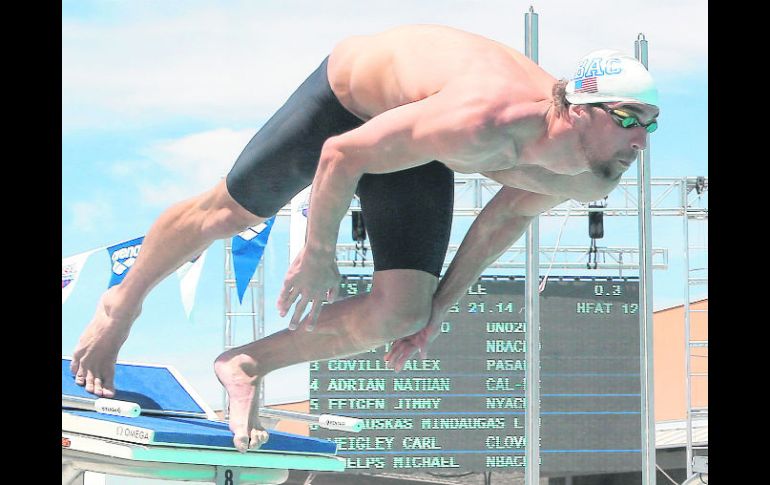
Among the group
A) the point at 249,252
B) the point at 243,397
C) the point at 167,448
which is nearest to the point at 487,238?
the point at 243,397

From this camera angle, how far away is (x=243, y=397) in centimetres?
422

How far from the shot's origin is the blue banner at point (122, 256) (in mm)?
7598

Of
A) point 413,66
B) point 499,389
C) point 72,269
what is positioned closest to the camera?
point 413,66

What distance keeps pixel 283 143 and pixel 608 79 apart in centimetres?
116

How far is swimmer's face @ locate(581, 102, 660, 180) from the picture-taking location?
3.43m

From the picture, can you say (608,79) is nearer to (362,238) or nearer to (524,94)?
(524,94)

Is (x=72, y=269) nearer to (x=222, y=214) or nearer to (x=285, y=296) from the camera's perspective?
(x=222, y=214)

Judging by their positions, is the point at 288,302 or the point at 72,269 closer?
the point at 288,302

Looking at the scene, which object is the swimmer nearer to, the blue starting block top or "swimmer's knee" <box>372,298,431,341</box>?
"swimmer's knee" <box>372,298,431,341</box>

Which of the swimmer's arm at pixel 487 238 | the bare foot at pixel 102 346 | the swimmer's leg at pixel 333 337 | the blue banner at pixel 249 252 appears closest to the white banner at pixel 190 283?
the blue banner at pixel 249 252

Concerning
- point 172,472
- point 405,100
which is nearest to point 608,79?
point 405,100

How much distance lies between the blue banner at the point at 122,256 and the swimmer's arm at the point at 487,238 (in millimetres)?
3821

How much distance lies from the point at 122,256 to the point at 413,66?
4446 mm

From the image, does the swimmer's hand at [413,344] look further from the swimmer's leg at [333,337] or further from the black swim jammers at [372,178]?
the black swim jammers at [372,178]
